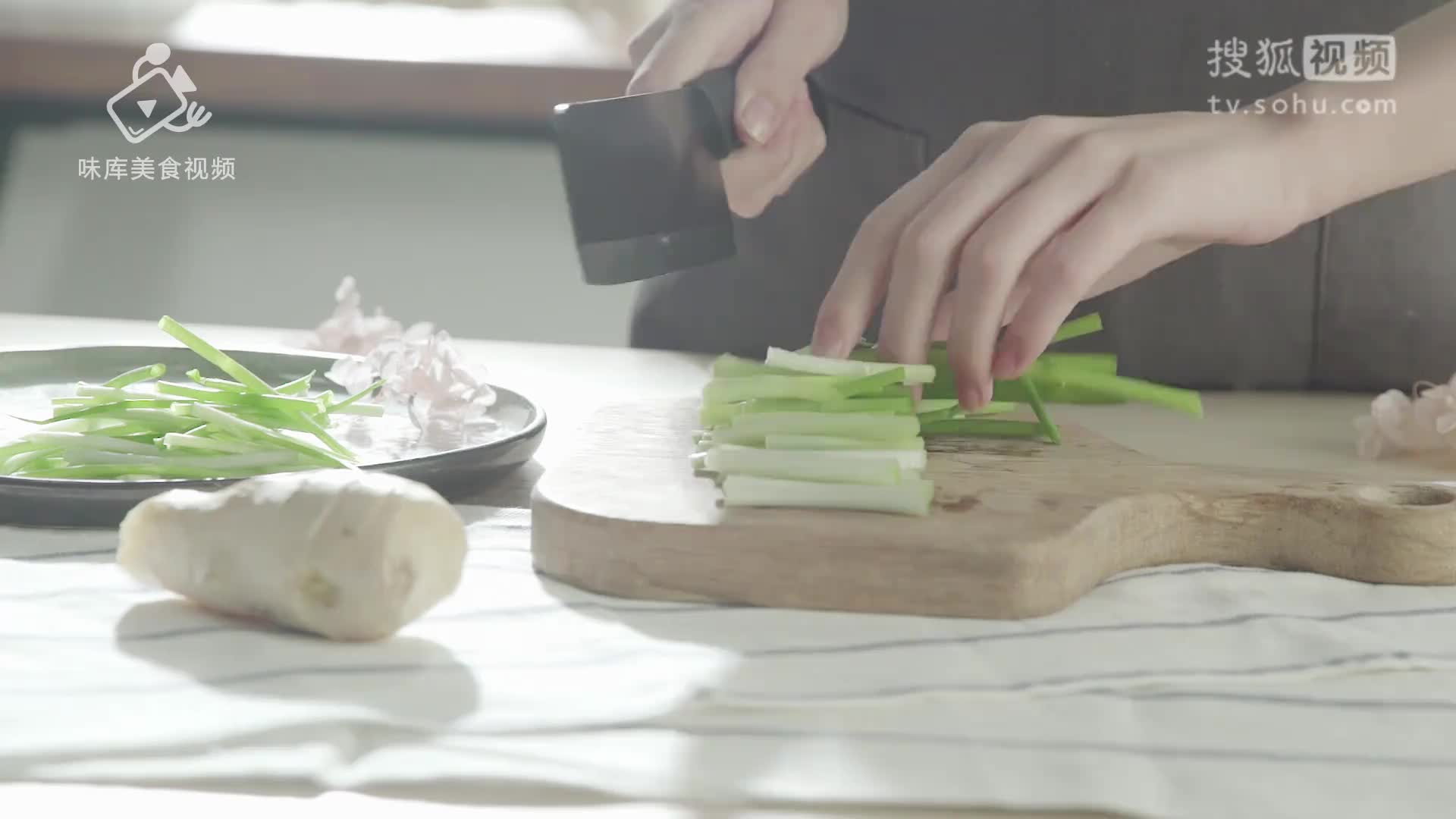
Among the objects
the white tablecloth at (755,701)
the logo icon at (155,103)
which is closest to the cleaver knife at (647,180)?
the white tablecloth at (755,701)

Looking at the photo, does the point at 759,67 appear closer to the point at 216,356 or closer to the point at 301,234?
the point at 216,356

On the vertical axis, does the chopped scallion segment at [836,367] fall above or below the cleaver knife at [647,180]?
below

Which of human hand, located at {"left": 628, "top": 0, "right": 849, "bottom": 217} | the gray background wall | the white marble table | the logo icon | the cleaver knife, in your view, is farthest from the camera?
the gray background wall

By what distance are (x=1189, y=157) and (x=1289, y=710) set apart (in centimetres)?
50

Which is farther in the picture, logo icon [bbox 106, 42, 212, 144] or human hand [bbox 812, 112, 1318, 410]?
logo icon [bbox 106, 42, 212, 144]

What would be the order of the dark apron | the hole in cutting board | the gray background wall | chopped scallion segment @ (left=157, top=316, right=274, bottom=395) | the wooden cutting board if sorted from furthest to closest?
the gray background wall
the dark apron
chopped scallion segment @ (left=157, top=316, right=274, bottom=395)
the hole in cutting board
the wooden cutting board

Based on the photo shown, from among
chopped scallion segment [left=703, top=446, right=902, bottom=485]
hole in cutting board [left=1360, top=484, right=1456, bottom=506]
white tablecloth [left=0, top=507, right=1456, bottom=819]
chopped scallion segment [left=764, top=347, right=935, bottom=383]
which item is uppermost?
chopped scallion segment [left=764, top=347, right=935, bottom=383]

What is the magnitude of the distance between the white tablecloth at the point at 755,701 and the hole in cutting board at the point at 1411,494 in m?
0.09

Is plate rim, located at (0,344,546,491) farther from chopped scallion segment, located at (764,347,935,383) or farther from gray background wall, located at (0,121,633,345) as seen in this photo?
gray background wall, located at (0,121,633,345)

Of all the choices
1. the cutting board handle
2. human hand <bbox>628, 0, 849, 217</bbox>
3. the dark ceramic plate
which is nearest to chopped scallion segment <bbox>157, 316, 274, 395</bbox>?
the dark ceramic plate

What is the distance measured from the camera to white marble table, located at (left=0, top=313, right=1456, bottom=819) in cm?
60

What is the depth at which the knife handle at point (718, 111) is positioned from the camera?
130 centimetres

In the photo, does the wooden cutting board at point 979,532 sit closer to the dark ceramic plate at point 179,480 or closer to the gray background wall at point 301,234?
the dark ceramic plate at point 179,480

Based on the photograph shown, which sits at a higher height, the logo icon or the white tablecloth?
the logo icon
